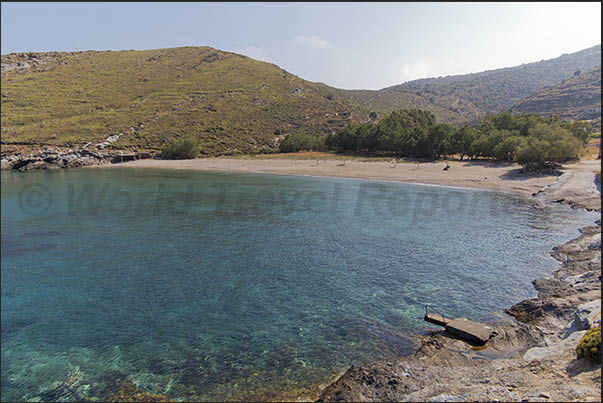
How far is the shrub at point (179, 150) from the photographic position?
327 feet

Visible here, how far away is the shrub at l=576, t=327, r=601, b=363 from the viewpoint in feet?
31.6

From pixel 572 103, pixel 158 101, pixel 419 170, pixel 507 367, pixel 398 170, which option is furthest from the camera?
pixel 572 103

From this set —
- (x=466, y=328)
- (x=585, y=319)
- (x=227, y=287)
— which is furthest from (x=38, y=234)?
(x=585, y=319)

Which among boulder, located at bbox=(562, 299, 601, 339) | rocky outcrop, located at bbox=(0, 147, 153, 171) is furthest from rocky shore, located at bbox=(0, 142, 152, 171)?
boulder, located at bbox=(562, 299, 601, 339)

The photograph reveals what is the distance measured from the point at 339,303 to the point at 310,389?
21.7ft

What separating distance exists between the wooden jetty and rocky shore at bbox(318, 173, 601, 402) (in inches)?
11.7

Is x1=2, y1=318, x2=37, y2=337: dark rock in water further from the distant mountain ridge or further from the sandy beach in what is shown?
the distant mountain ridge

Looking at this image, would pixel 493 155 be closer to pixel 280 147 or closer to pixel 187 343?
pixel 280 147

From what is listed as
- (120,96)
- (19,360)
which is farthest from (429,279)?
(120,96)

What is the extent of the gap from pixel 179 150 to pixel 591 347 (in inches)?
4061

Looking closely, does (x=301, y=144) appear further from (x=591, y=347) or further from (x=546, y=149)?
(x=591, y=347)

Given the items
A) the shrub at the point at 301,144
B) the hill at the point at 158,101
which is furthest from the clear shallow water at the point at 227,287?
A: the hill at the point at 158,101

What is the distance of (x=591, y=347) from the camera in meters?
9.81

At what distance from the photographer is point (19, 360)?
11961mm
